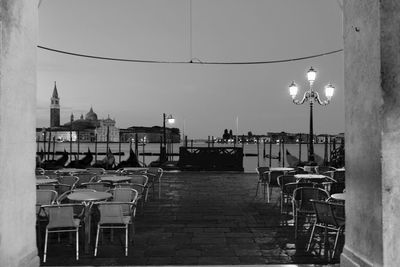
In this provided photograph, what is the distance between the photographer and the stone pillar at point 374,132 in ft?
9.07

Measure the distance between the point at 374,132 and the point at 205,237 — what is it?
3063 millimetres

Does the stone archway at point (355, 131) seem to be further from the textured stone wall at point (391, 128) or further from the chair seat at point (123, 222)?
the chair seat at point (123, 222)

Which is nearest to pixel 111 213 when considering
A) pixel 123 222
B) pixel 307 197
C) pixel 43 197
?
pixel 123 222

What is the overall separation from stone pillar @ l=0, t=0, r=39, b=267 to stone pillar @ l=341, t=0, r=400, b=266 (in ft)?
8.35

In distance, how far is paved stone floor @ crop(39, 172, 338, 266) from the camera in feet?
14.6

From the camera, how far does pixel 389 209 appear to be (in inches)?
109

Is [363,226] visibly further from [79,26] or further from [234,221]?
[79,26]

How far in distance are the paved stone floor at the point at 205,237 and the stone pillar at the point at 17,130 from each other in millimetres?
1282

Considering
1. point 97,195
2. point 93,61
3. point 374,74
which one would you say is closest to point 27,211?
point 97,195

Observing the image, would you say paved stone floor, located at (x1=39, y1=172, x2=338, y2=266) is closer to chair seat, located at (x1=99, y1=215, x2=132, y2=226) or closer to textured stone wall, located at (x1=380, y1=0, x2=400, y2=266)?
chair seat, located at (x1=99, y1=215, x2=132, y2=226)

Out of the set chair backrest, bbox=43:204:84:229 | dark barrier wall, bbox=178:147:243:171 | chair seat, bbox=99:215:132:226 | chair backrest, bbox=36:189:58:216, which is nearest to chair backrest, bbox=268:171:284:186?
chair seat, bbox=99:215:132:226

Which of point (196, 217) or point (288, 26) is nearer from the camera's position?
point (196, 217)

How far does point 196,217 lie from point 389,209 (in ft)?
14.1

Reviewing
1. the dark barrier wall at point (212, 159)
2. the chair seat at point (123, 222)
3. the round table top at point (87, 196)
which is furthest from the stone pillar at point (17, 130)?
the dark barrier wall at point (212, 159)
